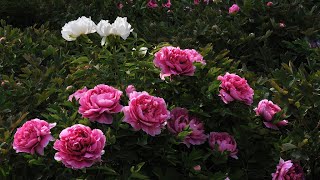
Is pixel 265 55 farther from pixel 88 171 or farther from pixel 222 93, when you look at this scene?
pixel 88 171

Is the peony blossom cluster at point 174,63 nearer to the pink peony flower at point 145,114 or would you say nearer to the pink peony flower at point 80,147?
the pink peony flower at point 145,114

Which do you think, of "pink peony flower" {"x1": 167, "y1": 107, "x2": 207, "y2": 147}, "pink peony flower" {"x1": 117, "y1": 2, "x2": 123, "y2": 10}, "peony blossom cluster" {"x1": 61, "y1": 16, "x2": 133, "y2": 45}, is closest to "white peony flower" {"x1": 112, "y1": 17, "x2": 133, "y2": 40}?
"peony blossom cluster" {"x1": 61, "y1": 16, "x2": 133, "y2": 45}

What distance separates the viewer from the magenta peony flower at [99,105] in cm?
200

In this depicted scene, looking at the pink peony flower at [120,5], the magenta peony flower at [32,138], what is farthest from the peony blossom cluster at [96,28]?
the pink peony flower at [120,5]

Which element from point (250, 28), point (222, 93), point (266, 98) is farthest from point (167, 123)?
point (250, 28)

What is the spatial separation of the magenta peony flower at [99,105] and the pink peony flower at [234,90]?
0.50 metres

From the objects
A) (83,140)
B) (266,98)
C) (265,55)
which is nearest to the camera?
(83,140)

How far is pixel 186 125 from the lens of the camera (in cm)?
220

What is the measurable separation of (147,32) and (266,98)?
1.45 meters

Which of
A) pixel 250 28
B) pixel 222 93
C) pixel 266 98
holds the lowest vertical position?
pixel 250 28

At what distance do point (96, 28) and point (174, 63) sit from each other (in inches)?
17.6

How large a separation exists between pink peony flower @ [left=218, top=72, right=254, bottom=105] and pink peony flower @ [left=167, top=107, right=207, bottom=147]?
0.17 meters

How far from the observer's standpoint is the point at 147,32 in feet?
12.5

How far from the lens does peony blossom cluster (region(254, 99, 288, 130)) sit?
2382mm
